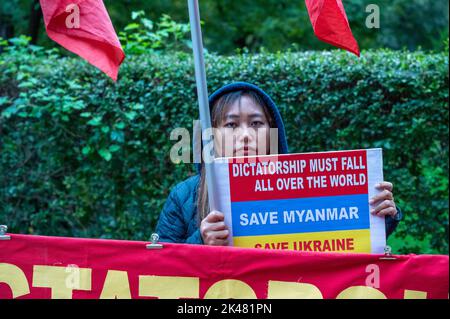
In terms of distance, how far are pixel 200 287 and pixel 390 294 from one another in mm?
731

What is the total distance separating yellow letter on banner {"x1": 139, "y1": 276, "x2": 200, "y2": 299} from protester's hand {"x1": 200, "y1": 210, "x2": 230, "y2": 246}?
171 millimetres

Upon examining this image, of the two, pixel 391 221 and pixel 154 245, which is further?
pixel 391 221

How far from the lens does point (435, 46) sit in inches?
518

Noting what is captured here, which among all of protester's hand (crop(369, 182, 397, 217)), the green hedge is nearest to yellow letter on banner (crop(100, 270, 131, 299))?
protester's hand (crop(369, 182, 397, 217))

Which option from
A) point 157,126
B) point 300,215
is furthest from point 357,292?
point 157,126

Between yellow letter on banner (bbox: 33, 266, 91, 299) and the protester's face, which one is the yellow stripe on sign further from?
yellow letter on banner (bbox: 33, 266, 91, 299)

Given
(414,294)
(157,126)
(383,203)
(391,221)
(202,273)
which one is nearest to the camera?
(414,294)

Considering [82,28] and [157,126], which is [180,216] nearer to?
[82,28]

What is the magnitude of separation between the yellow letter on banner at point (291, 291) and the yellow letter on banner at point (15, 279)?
99 cm

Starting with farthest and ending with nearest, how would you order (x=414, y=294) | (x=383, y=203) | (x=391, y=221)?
(x=391, y=221) → (x=383, y=203) → (x=414, y=294)

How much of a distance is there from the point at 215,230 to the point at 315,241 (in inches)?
16.4

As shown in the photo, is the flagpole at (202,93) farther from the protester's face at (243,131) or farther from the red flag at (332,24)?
the red flag at (332,24)

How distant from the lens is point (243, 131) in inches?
132
